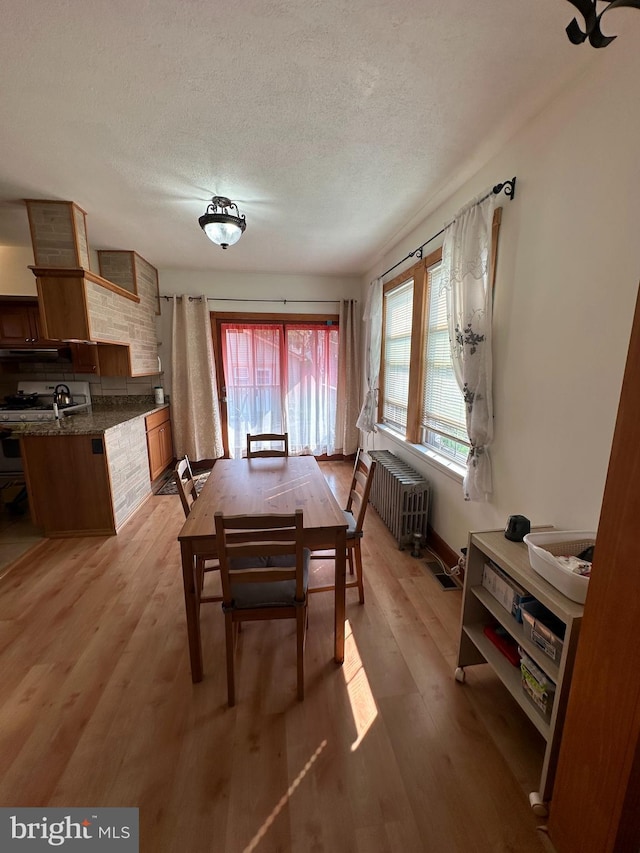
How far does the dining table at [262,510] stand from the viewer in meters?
1.48

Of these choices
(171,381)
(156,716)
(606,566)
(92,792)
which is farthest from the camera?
(171,381)

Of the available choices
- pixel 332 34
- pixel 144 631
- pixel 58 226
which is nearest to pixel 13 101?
pixel 58 226

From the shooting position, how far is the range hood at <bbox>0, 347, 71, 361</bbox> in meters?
3.66

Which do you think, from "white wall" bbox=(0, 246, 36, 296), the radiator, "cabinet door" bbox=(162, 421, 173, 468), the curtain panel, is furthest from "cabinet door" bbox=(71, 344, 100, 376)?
the radiator

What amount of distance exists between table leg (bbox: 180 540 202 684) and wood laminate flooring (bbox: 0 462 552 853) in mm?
94

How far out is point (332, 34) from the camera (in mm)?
1189

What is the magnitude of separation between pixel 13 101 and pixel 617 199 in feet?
8.36

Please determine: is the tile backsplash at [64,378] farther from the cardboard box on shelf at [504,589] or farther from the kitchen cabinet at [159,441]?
the cardboard box on shelf at [504,589]

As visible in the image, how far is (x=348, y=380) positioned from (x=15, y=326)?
3.86 m

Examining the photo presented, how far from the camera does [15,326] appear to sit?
363 cm

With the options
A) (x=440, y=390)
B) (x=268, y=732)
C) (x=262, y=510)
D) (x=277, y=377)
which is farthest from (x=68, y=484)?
(x=440, y=390)

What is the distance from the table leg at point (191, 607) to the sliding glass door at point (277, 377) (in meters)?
3.21

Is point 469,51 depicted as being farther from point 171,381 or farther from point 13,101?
point 171,381

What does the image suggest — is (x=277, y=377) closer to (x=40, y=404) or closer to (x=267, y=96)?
(x=40, y=404)
